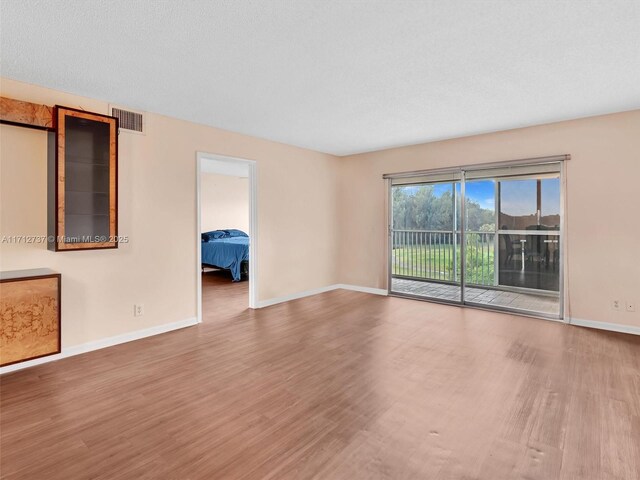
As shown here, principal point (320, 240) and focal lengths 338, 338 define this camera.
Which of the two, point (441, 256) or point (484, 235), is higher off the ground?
point (484, 235)

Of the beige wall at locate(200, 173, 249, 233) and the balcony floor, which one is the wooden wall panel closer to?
the balcony floor

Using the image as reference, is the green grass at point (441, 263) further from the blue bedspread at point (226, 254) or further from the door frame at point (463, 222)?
the blue bedspread at point (226, 254)

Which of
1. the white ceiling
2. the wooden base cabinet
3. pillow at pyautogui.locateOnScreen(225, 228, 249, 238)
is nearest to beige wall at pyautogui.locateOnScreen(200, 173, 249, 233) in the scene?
pillow at pyautogui.locateOnScreen(225, 228, 249, 238)

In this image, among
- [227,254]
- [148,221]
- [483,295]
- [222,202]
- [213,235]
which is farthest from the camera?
[222,202]

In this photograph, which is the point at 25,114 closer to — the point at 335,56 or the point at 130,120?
the point at 130,120

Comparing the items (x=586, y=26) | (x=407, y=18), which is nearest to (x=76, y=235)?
(x=407, y=18)

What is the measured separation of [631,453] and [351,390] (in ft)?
5.28

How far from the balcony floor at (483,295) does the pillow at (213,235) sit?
4.30 metres

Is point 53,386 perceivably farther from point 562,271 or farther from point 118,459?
point 562,271

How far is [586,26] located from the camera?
6.99 ft

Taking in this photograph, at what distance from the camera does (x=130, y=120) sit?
142 inches

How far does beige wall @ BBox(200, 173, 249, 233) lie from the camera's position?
8.53 metres

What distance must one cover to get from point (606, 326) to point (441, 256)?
97.7 inches

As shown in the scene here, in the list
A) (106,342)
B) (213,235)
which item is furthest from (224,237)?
(106,342)
